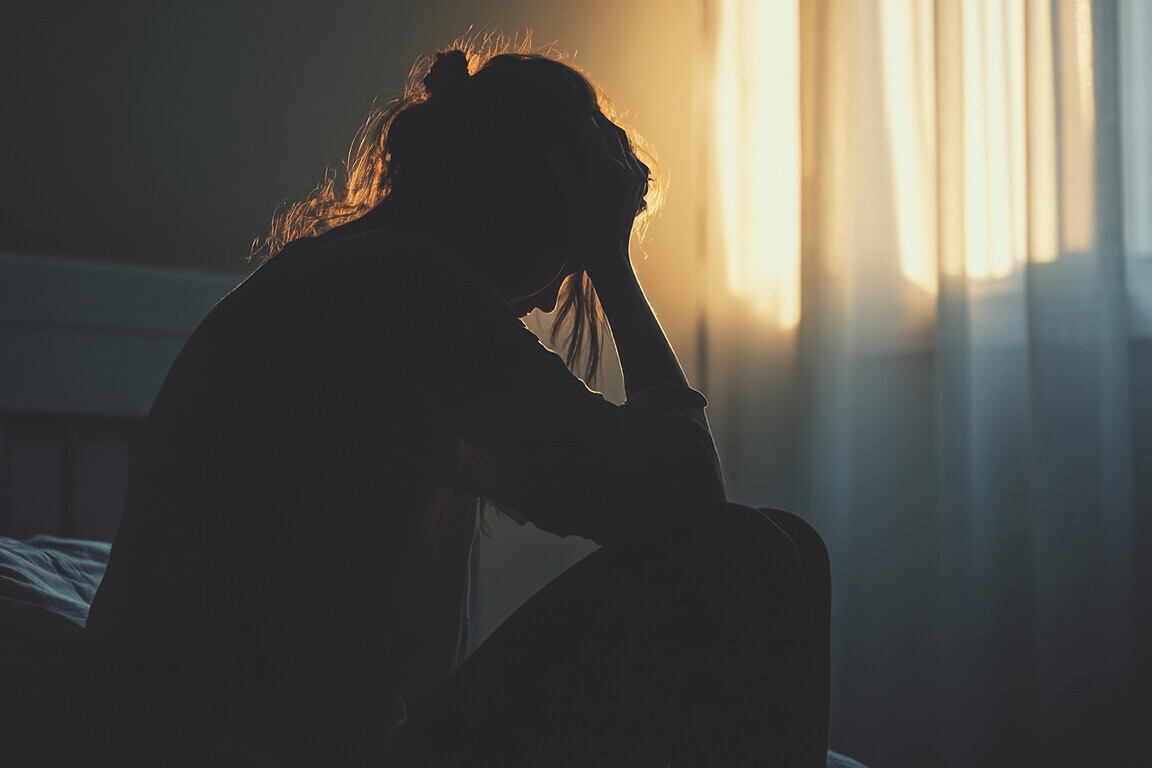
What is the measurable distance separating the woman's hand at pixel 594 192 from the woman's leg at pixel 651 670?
1.05ft

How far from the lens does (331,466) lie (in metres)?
0.64

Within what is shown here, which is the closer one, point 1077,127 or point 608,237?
point 608,237

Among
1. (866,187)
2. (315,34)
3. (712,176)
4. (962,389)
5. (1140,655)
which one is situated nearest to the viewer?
(1140,655)

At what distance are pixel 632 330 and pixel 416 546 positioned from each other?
0.27 meters

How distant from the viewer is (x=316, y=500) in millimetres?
639

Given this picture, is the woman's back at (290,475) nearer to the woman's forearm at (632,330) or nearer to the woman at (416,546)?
the woman at (416,546)

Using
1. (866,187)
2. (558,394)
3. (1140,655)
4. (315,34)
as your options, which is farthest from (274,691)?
(315,34)

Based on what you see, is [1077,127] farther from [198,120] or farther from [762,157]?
[198,120]

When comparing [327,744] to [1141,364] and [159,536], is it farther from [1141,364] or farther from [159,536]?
[1141,364]

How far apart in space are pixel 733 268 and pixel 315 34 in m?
0.93

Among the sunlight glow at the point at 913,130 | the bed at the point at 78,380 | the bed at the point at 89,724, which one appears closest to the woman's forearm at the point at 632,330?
the bed at the point at 89,724

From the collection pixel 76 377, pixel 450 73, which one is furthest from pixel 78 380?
pixel 450 73

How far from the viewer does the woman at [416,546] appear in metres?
0.60

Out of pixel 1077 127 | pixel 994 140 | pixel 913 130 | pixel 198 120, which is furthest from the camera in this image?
pixel 198 120
